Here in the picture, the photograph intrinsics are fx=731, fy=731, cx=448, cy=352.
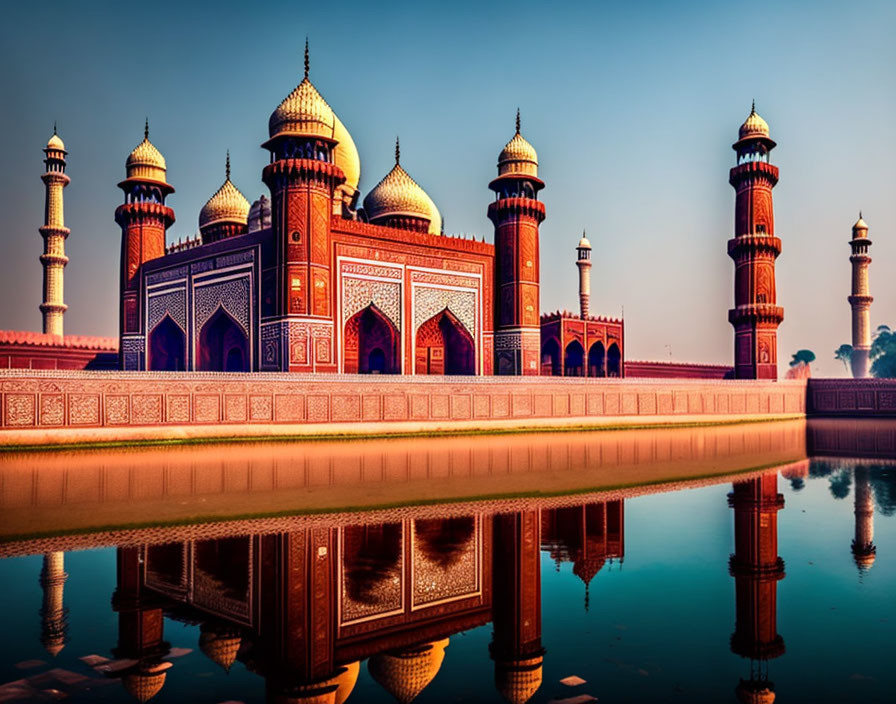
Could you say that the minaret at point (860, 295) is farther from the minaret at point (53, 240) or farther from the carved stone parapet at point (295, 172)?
the minaret at point (53, 240)

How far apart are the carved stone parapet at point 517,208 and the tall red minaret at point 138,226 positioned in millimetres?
10055

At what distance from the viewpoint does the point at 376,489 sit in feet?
27.2

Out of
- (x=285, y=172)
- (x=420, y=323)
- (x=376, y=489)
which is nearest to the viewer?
(x=376, y=489)

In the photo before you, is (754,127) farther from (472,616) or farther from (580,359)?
(472,616)

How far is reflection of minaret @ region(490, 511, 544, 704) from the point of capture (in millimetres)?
3256

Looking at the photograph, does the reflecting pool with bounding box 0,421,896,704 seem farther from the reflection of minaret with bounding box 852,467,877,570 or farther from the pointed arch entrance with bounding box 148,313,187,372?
the pointed arch entrance with bounding box 148,313,187,372

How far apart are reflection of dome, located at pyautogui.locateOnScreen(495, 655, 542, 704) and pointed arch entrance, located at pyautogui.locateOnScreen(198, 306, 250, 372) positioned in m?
17.0

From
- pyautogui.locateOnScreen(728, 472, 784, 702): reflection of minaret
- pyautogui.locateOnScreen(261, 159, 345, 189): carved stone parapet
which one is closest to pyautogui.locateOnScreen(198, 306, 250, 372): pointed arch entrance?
pyautogui.locateOnScreen(261, 159, 345, 189): carved stone parapet

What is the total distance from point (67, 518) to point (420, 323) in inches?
550

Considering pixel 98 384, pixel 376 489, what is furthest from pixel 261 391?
pixel 376 489

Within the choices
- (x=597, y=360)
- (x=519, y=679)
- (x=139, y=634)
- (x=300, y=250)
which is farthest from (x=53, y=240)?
(x=519, y=679)

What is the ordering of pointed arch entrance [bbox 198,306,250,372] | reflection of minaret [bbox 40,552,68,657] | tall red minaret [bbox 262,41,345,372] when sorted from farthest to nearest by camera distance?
pointed arch entrance [bbox 198,306,250,372], tall red minaret [bbox 262,41,345,372], reflection of minaret [bbox 40,552,68,657]

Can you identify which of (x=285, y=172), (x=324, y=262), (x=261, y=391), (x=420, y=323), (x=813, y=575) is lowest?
(x=813, y=575)

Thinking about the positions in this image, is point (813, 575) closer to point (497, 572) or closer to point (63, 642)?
point (497, 572)
